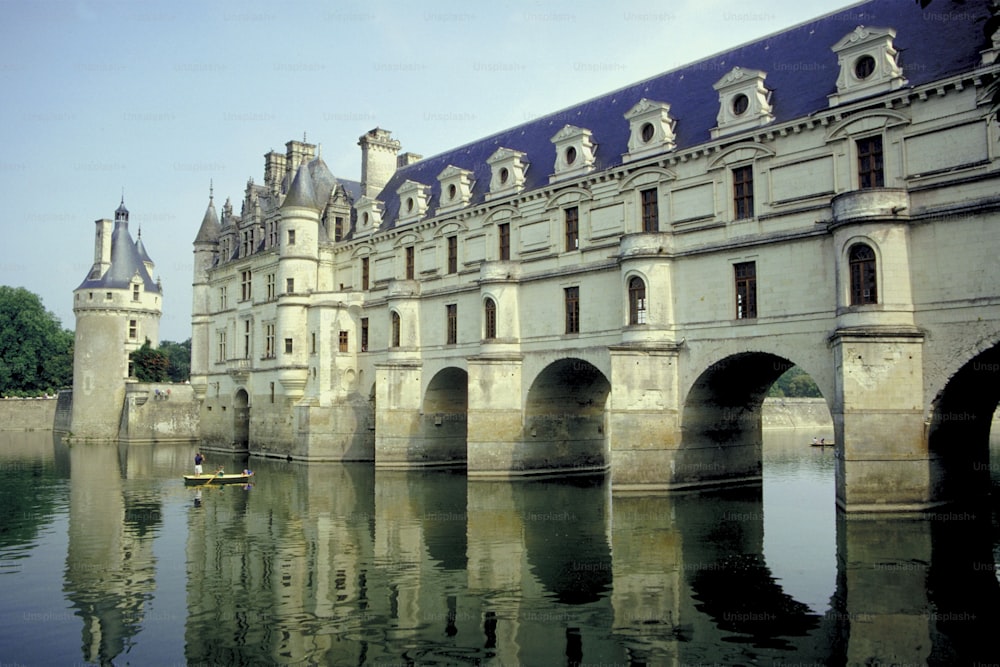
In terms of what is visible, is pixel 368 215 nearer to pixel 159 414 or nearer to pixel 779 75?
pixel 779 75

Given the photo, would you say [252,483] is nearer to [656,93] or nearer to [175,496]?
[175,496]

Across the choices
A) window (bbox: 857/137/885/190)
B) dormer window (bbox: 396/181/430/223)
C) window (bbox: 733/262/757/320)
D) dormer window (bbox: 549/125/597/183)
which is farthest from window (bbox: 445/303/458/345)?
window (bbox: 857/137/885/190)

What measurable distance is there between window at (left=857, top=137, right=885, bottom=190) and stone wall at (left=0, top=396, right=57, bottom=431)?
74.5 m

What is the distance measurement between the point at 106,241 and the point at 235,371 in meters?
26.7

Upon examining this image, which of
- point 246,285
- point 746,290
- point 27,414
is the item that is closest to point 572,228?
point 746,290

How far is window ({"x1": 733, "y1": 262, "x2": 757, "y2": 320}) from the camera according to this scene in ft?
86.6

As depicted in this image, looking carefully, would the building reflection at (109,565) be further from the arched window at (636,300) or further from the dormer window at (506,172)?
the dormer window at (506,172)

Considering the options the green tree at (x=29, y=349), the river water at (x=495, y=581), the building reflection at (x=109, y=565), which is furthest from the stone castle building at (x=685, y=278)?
the green tree at (x=29, y=349)

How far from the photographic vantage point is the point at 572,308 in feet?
106

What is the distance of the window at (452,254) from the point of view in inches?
1493

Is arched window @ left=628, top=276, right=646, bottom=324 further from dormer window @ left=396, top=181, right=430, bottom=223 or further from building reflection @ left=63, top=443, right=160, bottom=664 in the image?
building reflection @ left=63, top=443, right=160, bottom=664

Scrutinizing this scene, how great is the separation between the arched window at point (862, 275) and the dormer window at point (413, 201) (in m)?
22.7

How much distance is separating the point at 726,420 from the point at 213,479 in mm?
19451

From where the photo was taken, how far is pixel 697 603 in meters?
14.7
